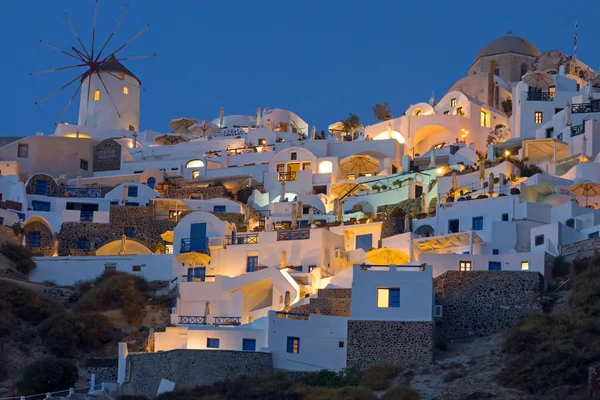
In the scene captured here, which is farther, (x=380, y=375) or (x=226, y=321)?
(x=226, y=321)

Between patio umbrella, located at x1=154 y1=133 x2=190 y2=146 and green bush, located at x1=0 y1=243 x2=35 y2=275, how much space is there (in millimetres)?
28825

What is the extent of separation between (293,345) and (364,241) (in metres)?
14.0

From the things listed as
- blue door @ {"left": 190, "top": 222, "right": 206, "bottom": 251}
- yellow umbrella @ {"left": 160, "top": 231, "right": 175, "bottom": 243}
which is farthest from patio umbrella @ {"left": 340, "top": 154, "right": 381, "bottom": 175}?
blue door @ {"left": 190, "top": 222, "right": 206, "bottom": 251}

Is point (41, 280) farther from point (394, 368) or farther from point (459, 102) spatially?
point (459, 102)

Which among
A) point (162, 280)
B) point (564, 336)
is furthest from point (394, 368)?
point (162, 280)

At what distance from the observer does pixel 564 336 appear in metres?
43.5

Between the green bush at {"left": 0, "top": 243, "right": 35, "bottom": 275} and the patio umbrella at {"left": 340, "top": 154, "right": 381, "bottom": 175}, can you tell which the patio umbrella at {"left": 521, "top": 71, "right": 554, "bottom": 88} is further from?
the green bush at {"left": 0, "top": 243, "right": 35, "bottom": 275}

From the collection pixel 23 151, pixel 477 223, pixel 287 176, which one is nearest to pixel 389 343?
pixel 477 223

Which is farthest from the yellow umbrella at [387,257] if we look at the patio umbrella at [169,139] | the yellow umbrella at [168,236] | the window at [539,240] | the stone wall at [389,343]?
the patio umbrella at [169,139]

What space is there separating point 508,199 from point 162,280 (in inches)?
666

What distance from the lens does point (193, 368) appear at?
46312 millimetres

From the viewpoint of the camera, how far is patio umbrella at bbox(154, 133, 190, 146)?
3545 inches

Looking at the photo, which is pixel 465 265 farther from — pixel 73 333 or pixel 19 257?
pixel 19 257

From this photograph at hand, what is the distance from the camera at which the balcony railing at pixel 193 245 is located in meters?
60.2
